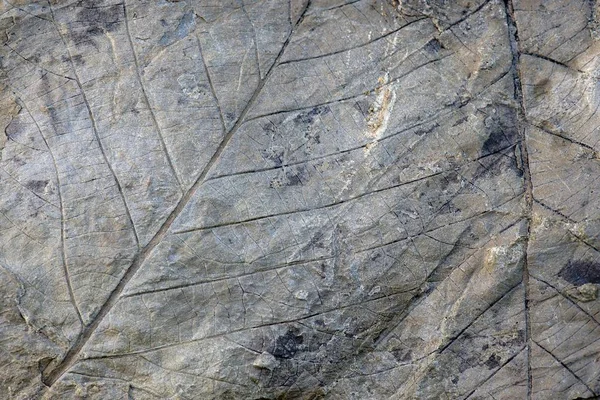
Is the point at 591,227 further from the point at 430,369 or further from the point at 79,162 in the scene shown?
the point at 79,162

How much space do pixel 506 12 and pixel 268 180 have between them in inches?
40.3

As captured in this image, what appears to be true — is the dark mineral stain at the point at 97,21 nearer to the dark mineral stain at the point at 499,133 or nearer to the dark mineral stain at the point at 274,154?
the dark mineral stain at the point at 274,154

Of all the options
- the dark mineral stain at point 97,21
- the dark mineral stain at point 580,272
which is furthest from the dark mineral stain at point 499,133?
the dark mineral stain at point 97,21

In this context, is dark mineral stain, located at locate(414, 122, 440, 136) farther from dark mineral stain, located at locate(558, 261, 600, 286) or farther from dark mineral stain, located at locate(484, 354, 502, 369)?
dark mineral stain, located at locate(484, 354, 502, 369)

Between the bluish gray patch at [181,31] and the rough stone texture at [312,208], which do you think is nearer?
the rough stone texture at [312,208]

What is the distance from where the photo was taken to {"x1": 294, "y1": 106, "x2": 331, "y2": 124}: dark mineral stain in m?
3.10

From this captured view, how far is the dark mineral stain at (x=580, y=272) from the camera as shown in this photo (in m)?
3.06

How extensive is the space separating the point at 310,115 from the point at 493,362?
1.07m

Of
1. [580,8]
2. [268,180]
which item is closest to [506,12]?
[580,8]

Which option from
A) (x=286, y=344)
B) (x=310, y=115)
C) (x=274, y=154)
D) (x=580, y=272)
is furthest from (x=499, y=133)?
(x=286, y=344)

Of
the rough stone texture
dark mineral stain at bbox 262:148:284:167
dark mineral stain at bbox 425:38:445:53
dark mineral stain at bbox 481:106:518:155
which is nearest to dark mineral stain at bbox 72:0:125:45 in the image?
the rough stone texture

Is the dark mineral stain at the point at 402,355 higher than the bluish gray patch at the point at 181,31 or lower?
lower

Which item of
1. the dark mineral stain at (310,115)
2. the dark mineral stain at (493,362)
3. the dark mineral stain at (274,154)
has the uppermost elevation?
the dark mineral stain at (310,115)

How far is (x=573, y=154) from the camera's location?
309 centimetres
